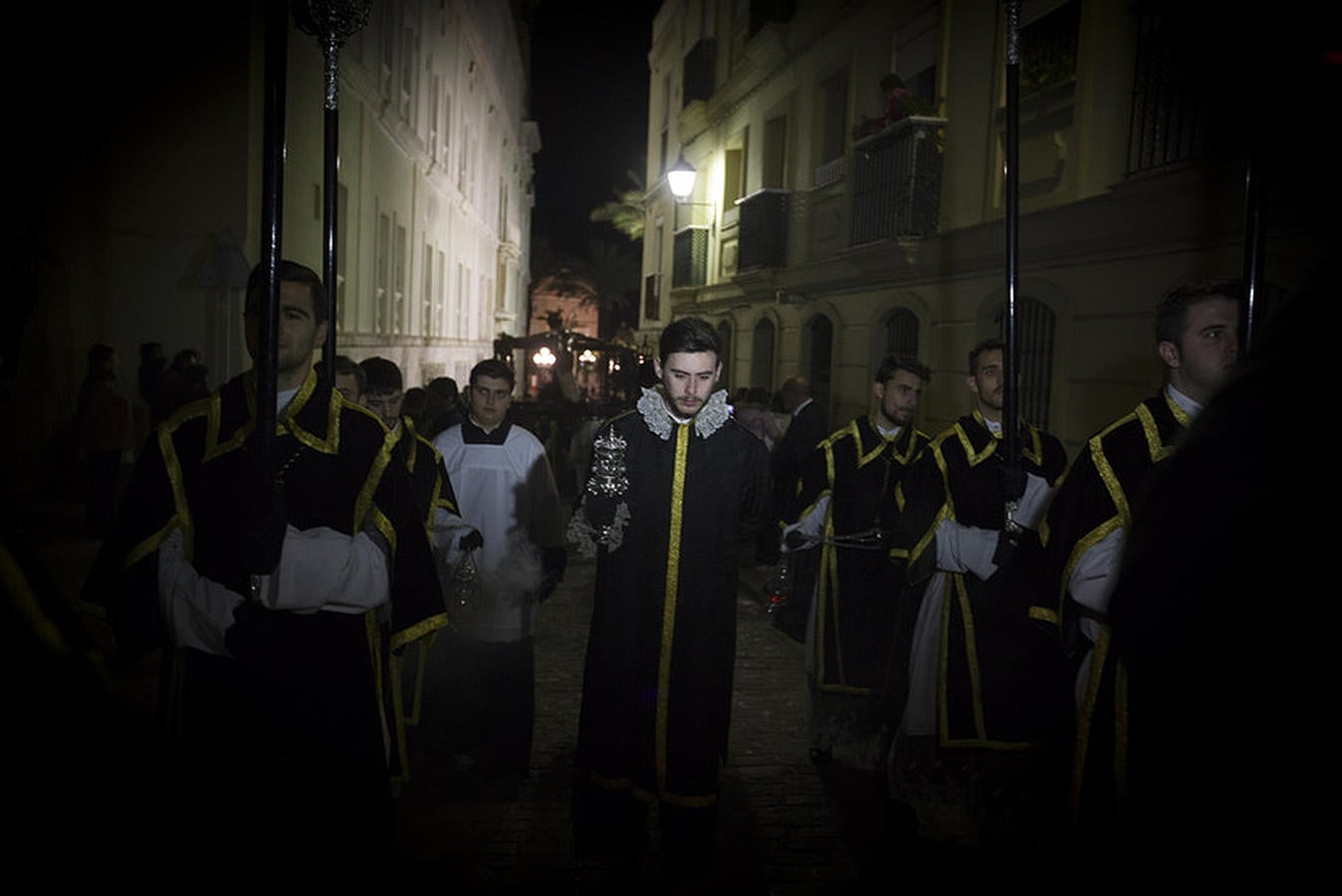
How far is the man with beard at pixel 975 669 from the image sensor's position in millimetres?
4039

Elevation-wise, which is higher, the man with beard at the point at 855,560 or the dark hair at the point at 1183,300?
the dark hair at the point at 1183,300

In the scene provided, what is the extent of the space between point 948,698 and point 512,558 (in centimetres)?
218

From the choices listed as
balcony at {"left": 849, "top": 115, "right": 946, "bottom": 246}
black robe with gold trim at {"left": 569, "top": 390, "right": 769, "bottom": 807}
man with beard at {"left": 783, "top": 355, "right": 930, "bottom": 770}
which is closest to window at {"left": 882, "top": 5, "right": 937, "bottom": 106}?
balcony at {"left": 849, "top": 115, "right": 946, "bottom": 246}

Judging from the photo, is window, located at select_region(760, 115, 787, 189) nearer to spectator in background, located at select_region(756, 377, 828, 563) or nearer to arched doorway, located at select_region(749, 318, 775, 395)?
arched doorway, located at select_region(749, 318, 775, 395)

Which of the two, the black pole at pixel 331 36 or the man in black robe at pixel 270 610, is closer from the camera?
the man in black robe at pixel 270 610

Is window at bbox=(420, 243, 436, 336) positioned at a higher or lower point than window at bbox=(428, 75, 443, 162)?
lower

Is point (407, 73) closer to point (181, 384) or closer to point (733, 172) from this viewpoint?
point (733, 172)

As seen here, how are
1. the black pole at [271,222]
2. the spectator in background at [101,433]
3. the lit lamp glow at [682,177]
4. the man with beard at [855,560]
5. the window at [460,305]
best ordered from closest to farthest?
the black pole at [271,222], the man with beard at [855,560], the spectator in background at [101,433], the lit lamp glow at [682,177], the window at [460,305]

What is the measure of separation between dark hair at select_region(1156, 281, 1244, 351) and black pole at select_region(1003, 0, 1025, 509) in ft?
1.87

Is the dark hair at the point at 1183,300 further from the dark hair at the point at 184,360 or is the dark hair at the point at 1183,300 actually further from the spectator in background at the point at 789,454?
the dark hair at the point at 184,360

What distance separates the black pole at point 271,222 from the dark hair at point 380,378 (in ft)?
8.63

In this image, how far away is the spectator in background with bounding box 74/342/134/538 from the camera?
9.86m

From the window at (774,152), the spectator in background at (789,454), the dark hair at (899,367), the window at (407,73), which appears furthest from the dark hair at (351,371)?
the window at (407,73)

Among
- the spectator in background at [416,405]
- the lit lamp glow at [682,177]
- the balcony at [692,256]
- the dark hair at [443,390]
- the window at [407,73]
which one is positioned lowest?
the spectator in background at [416,405]
